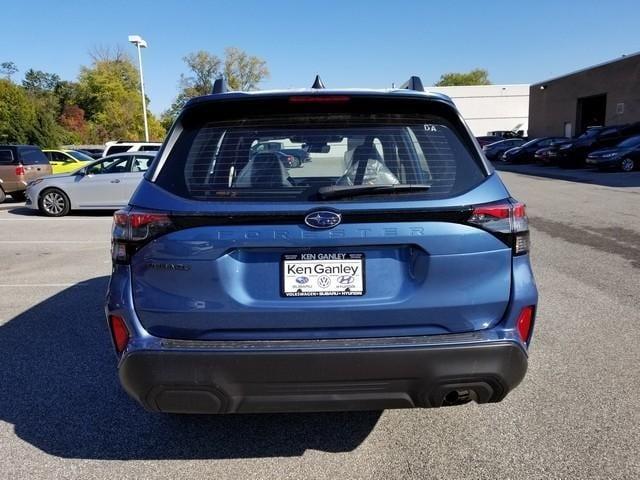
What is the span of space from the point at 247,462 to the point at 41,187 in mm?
11993

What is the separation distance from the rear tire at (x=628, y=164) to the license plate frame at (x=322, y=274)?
23.1 m

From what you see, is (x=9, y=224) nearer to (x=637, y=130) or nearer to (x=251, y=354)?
(x=251, y=354)

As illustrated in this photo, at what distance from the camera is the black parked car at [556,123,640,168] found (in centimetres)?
2664

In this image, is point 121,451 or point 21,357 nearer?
point 121,451

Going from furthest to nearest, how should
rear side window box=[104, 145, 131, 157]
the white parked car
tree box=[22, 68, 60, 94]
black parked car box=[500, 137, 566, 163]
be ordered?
tree box=[22, 68, 60, 94] < black parked car box=[500, 137, 566, 163] < rear side window box=[104, 145, 131, 157] < the white parked car

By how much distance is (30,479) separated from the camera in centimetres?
269

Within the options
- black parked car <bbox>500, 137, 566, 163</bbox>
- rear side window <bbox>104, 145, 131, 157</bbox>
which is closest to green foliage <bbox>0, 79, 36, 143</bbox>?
rear side window <bbox>104, 145, 131, 157</bbox>

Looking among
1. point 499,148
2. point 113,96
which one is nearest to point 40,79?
point 113,96

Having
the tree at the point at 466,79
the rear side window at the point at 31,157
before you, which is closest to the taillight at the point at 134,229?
the rear side window at the point at 31,157

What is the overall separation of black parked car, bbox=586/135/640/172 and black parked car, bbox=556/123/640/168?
3924 mm

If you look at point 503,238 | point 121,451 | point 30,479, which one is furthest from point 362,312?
point 30,479

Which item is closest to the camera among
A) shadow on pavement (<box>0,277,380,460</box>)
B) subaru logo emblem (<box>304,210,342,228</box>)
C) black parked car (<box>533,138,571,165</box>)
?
subaru logo emblem (<box>304,210,342,228</box>)

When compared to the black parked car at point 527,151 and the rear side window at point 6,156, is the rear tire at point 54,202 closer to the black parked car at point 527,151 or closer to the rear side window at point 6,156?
the rear side window at point 6,156

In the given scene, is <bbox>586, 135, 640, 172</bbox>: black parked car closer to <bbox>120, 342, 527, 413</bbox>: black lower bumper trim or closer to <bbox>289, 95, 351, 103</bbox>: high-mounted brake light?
<bbox>120, 342, 527, 413</bbox>: black lower bumper trim
